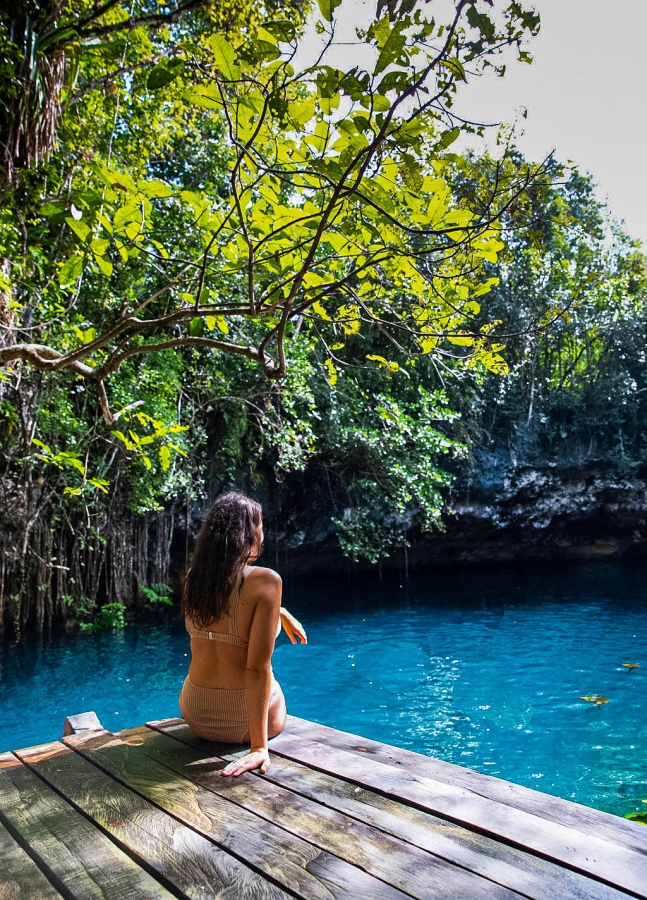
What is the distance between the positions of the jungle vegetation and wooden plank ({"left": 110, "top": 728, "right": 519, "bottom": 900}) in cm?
127

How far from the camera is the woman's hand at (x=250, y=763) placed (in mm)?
2008

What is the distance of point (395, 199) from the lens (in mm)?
1908

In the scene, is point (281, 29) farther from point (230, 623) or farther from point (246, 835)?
point (246, 835)

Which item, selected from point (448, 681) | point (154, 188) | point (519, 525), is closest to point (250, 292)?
point (154, 188)

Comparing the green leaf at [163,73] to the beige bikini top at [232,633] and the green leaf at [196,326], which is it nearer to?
the green leaf at [196,326]

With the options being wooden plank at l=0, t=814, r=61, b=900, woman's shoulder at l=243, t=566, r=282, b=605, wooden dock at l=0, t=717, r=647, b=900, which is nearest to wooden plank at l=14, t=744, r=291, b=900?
wooden dock at l=0, t=717, r=647, b=900

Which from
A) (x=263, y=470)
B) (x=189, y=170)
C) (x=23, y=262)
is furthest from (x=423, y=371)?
(x=23, y=262)

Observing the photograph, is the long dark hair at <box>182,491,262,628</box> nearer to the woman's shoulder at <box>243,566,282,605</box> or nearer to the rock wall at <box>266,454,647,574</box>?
the woman's shoulder at <box>243,566,282,605</box>

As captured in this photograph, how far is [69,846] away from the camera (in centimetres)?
158

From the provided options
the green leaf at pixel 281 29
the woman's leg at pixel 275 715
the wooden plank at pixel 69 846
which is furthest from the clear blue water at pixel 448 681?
the green leaf at pixel 281 29

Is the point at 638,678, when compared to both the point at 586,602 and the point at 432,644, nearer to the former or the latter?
the point at 432,644

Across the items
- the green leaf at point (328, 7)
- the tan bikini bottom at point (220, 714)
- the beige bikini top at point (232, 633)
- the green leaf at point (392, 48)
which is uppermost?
the green leaf at point (328, 7)

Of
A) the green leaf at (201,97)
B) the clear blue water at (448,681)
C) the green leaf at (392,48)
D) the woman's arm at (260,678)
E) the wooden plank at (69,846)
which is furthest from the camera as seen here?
the clear blue water at (448,681)

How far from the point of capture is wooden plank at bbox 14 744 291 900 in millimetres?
1390
